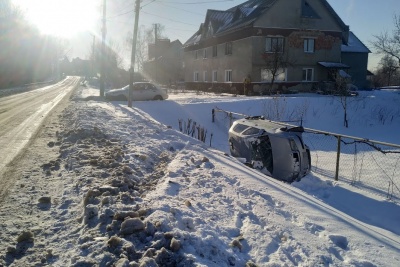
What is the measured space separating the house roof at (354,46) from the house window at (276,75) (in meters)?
11.2

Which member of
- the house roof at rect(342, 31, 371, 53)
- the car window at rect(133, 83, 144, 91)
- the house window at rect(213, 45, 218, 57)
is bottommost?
the car window at rect(133, 83, 144, 91)

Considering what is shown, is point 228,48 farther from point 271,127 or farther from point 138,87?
point 271,127

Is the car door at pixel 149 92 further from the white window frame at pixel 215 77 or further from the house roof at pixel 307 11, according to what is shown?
the house roof at pixel 307 11

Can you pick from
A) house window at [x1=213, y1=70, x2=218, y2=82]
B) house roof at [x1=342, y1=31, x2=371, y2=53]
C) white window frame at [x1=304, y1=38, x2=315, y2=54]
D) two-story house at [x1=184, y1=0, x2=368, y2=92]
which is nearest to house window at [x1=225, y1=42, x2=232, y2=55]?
two-story house at [x1=184, y1=0, x2=368, y2=92]

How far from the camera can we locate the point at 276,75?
102 feet

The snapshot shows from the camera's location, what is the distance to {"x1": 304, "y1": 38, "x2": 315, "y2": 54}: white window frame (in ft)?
105

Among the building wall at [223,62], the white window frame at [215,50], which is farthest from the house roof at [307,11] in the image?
the white window frame at [215,50]

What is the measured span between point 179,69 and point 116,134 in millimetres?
55087

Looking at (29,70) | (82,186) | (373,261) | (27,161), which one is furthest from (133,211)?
(29,70)

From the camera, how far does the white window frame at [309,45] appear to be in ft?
105

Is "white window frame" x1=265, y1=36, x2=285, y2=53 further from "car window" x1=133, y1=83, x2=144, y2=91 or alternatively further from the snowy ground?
the snowy ground

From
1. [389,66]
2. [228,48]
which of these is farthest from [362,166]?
[389,66]

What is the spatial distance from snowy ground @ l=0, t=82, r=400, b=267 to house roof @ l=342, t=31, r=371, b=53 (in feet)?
114

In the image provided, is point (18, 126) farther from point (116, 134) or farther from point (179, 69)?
point (179, 69)
